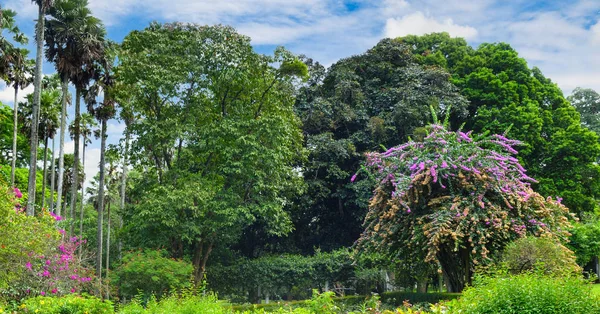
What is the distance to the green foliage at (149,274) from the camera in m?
19.1

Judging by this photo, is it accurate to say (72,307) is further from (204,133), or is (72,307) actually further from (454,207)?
(204,133)

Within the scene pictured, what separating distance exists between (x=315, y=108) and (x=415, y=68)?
5825 mm

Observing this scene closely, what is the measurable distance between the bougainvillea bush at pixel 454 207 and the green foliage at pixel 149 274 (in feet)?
25.7

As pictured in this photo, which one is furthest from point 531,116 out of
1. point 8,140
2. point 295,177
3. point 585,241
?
point 8,140

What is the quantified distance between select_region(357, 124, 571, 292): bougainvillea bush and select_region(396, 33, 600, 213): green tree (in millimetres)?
13886

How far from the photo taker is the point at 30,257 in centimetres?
1319

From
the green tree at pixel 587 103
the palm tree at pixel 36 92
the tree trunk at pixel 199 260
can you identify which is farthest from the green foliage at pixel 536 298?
the green tree at pixel 587 103

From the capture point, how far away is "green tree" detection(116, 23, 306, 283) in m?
22.0

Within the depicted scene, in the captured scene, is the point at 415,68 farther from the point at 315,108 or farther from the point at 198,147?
the point at 198,147

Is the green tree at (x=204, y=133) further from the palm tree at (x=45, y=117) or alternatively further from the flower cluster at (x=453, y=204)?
the flower cluster at (x=453, y=204)

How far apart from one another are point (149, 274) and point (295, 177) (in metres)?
8.57

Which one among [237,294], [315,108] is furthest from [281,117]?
[237,294]

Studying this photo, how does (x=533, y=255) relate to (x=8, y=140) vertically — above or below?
below

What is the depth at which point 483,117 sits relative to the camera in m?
29.0
